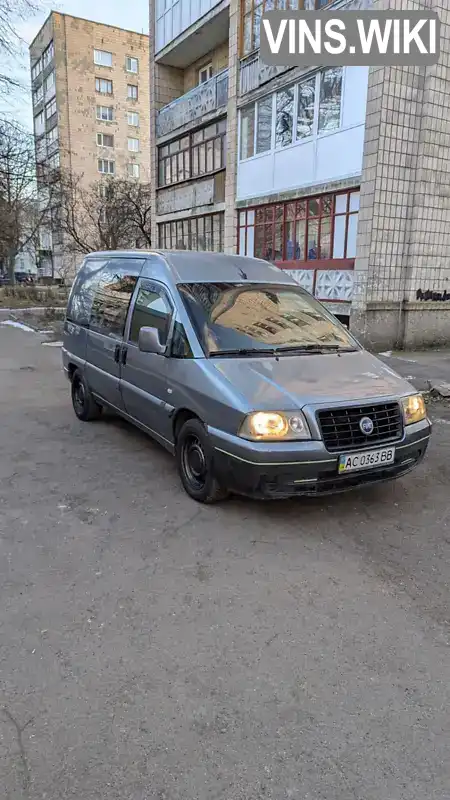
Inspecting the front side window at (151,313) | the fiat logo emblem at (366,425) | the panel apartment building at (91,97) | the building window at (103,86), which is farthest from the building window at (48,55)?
the fiat logo emblem at (366,425)

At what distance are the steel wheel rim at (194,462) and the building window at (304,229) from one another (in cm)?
1071

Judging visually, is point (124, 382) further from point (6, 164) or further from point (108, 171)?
point (108, 171)

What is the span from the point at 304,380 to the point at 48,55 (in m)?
59.6

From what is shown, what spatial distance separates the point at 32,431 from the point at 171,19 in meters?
22.9

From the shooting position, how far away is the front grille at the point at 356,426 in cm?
365

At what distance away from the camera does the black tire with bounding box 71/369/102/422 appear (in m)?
6.54

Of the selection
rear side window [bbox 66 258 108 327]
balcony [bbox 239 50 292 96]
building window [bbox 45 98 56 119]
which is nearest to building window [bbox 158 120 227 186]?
balcony [bbox 239 50 292 96]

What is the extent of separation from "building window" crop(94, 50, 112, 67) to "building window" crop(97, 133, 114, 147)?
6197mm

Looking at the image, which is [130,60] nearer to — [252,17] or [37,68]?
[37,68]

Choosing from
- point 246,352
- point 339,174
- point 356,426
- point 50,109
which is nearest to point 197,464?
point 246,352

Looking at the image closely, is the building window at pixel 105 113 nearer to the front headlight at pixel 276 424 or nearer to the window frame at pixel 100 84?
the window frame at pixel 100 84

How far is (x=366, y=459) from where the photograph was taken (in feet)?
12.3

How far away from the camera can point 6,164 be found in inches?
620

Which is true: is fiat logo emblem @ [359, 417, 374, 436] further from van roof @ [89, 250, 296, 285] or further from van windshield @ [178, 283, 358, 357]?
van roof @ [89, 250, 296, 285]
